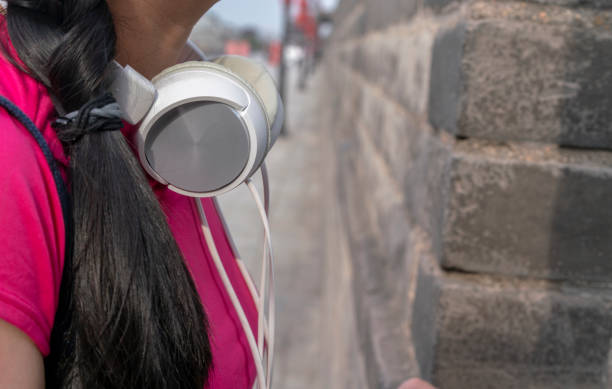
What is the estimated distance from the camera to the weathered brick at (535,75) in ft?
3.50

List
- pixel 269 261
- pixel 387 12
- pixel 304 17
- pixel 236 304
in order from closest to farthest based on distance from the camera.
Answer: pixel 236 304
pixel 269 261
pixel 387 12
pixel 304 17

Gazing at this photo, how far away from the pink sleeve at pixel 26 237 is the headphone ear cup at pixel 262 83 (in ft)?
1.23

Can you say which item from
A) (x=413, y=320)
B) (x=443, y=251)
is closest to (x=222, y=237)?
(x=443, y=251)

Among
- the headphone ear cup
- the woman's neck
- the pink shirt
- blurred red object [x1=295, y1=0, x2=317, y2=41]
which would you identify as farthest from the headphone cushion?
blurred red object [x1=295, y1=0, x2=317, y2=41]

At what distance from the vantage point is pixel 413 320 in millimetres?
1431

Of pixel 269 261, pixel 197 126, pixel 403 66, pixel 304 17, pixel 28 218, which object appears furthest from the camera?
pixel 304 17

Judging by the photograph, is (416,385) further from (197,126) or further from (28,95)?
(28,95)

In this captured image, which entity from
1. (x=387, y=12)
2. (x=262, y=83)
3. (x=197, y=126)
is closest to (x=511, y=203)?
(x=262, y=83)

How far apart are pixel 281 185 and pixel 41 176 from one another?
756 centimetres

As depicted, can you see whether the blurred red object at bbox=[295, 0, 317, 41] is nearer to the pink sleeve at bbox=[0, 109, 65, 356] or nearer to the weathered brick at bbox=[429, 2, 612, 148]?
the weathered brick at bbox=[429, 2, 612, 148]

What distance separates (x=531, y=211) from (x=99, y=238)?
83 cm

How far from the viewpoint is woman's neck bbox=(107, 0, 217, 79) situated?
0.83 meters

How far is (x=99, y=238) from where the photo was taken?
74 centimetres

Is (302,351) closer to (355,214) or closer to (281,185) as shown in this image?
(355,214)
